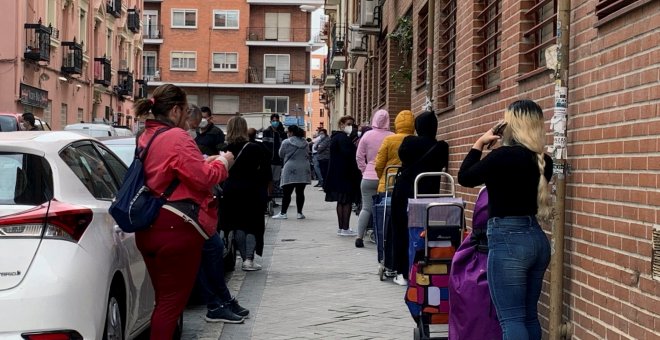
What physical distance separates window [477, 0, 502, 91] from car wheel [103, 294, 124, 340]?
4148 mm

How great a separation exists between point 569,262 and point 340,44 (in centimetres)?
2968

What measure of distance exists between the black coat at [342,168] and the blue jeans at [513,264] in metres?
9.05

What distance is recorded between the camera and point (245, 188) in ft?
34.3

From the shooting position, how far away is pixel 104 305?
5082 millimetres

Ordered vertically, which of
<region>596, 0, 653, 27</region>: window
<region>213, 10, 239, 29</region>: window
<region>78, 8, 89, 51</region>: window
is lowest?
<region>596, 0, 653, 27</region>: window

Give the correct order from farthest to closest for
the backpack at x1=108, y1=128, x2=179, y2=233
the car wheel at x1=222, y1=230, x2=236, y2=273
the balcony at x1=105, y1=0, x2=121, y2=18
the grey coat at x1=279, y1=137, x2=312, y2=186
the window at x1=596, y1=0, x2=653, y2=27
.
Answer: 1. the balcony at x1=105, y1=0, x2=121, y2=18
2. the grey coat at x1=279, y1=137, x2=312, y2=186
3. the car wheel at x1=222, y1=230, x2=236, y2=273
4. the backpack at x1=108, y1=128, x2=179, y2=233
5. the window at x1=596, y1=0, x2=653, y2=27

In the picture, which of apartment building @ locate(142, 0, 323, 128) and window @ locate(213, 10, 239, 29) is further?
window @ locate(213, 10, 239, 29)

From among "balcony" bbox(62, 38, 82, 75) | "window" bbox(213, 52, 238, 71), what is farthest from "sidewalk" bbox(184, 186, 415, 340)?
"window" bbox(213, 52, 238, 71)

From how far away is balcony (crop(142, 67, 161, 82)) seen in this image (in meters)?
65.9

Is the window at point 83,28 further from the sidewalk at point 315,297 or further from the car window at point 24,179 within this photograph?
the car window at point 24,179

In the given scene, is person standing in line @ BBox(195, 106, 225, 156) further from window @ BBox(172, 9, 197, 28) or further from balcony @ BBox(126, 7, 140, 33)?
window @ BBox(172, 9, 197, 28)

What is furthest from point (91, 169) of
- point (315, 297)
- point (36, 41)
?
point (36, 41)

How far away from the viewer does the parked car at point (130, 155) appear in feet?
33.1

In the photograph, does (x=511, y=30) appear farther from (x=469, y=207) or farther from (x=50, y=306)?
(x=50, y=306)
